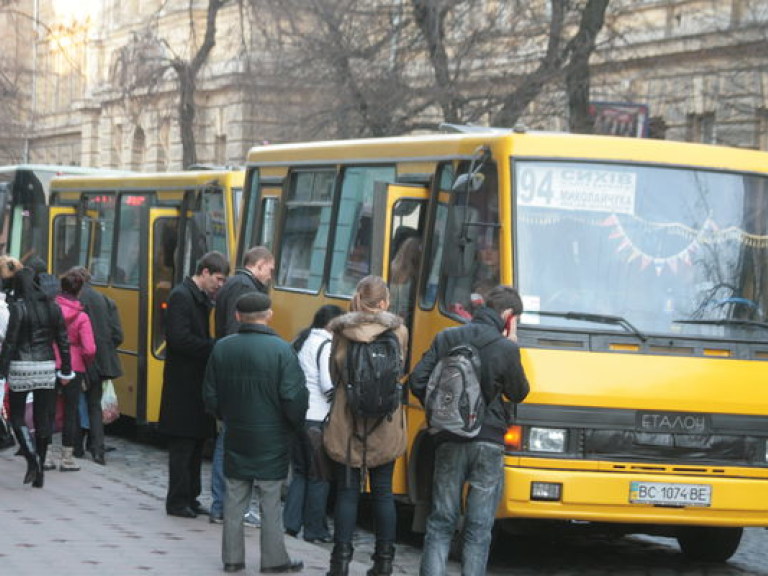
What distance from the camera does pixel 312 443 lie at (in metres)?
11.6

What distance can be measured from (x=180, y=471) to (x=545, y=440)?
2.80 metres

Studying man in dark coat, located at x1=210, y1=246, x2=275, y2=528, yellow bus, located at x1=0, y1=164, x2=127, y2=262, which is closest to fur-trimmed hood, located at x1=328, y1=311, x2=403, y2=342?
man in dark coat, located at x1=210, y1=246, x2=275, y2=528

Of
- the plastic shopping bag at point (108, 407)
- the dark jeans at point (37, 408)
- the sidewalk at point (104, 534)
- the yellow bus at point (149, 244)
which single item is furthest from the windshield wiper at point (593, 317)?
the plastic shopping bag at point (108, 407)

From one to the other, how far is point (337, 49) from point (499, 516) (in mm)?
16987

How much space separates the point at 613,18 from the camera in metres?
28.0

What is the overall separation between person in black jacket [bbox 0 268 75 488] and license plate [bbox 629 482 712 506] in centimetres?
484

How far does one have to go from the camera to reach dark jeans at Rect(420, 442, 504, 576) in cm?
944

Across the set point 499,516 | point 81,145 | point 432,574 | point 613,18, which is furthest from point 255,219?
point 81,145

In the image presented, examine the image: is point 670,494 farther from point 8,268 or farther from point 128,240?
point 128,240

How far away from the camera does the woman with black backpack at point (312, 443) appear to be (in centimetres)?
1154

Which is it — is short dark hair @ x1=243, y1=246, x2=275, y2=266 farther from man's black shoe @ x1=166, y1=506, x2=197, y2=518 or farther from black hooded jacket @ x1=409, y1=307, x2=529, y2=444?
black hooded jacket @ x1=409, y1=307, x2=529, y2=444

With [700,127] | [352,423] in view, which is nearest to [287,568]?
[352,423]

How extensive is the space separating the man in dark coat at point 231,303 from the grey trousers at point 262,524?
6.66 feet

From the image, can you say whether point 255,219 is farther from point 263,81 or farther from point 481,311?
point 263,81
